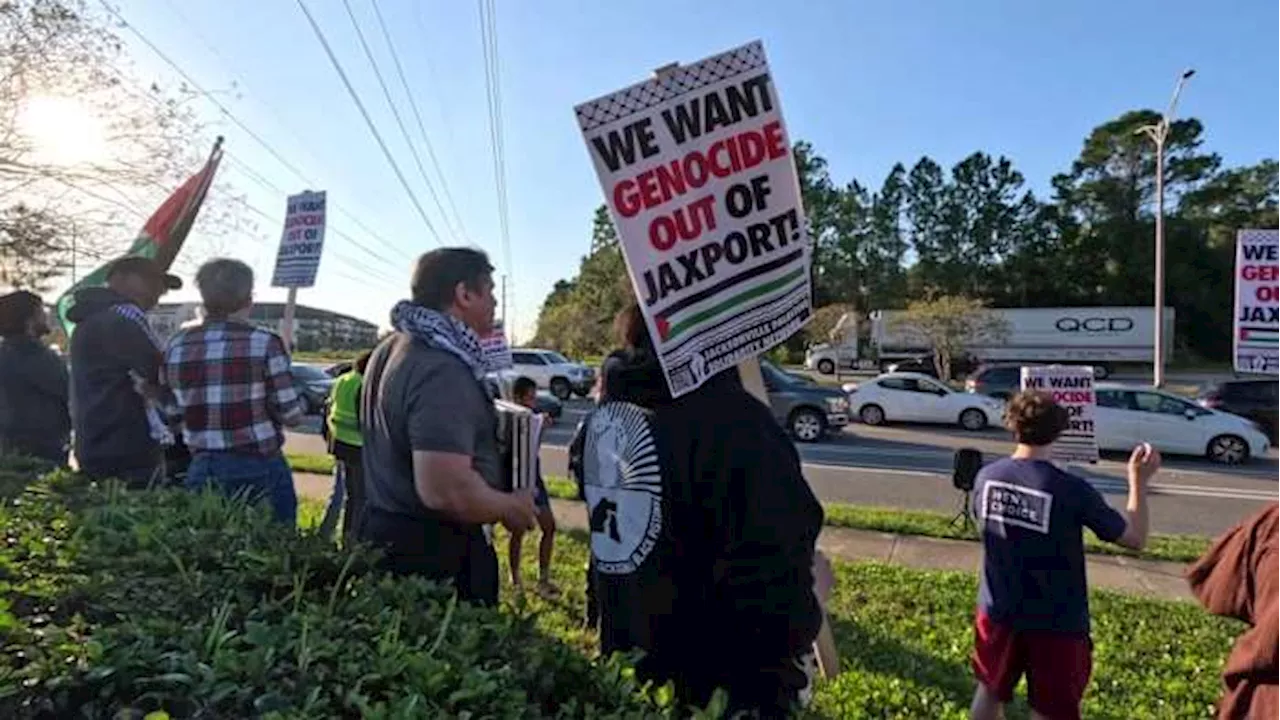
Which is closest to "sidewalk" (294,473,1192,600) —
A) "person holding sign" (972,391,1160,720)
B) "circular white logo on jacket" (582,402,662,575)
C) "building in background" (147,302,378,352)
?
"person holding sign" (972,391,1160,720)

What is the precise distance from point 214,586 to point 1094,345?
4970 centimetres

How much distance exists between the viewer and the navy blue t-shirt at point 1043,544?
3.30 m

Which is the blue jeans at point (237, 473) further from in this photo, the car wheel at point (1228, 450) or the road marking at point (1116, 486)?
the car wheel at point (1228, 450)

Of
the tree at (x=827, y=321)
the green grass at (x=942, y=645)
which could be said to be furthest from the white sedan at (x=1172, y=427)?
the tree at (x=827, y=321)

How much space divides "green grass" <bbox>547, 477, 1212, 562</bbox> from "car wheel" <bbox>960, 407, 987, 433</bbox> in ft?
37.0

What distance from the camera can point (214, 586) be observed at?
6.46 ft

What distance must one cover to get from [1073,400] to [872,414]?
14900 millimetres

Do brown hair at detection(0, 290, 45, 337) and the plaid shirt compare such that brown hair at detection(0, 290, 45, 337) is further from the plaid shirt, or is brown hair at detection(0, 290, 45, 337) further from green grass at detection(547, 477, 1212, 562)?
green grass at detection(547, 477, 1212, 562)

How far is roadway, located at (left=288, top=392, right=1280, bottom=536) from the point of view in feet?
36.8

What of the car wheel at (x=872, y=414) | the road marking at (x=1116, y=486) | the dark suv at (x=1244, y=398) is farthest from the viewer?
the car wheel at (x=872, y=414)

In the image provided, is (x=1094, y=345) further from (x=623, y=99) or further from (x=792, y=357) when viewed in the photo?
(x=623, y=99)

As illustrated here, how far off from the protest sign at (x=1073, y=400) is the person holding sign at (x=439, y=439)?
503 cm

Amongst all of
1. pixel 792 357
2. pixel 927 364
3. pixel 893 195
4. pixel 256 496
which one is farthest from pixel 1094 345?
pixel 256 496

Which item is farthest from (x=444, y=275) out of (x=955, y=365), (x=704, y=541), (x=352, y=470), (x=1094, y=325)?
(x=1094, y=325)
